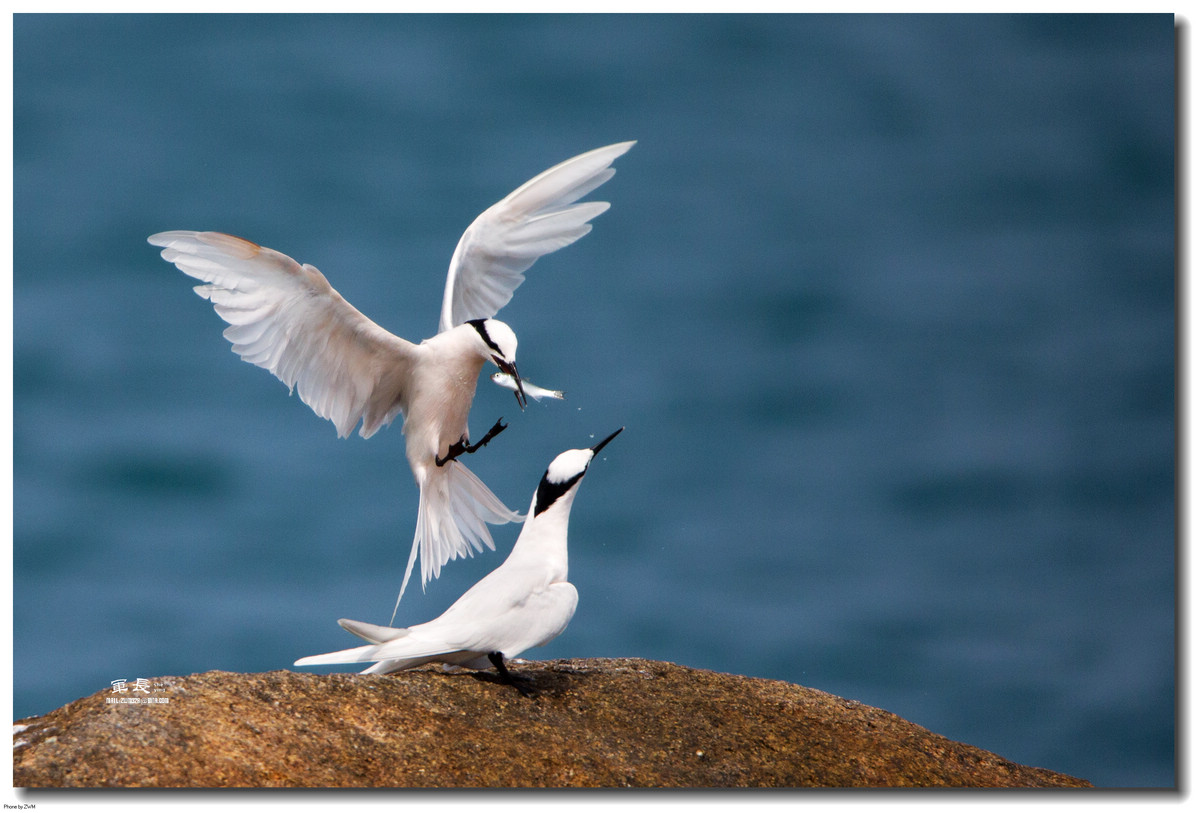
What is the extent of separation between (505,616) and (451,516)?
3.22 feet

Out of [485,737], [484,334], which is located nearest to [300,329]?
[484,334]

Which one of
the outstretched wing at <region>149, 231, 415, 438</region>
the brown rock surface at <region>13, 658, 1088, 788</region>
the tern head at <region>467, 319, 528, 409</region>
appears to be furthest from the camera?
the tern head at <region>467, 319, 528, 409</region>

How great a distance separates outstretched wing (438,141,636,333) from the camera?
4699mm

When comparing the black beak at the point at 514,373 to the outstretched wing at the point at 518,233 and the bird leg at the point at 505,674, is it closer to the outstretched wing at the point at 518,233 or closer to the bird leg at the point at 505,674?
the outstretched wing at the point at 518,233

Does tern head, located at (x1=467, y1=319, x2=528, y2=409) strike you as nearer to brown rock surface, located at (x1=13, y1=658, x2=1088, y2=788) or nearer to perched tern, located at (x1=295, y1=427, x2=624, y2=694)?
perched tern, located at (x1=295, y1=427, x2=624, y2=694)

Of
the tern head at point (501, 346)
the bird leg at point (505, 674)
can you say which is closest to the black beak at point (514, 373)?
the tern head at point (501, 346)

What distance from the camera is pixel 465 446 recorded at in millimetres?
4477

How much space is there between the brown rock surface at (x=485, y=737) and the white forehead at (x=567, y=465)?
71cm

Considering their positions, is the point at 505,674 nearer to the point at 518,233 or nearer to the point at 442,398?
the point at 442,398

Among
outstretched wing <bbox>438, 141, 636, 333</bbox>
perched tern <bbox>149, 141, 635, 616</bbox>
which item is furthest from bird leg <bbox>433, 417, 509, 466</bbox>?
outstretched wing <bbox>438, 141, 636, 333</bbox>

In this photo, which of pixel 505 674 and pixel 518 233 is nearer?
pixel 505 674

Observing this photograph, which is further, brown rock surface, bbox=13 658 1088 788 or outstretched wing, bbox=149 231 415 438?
outstretched wing, bbox=149 231 415 438

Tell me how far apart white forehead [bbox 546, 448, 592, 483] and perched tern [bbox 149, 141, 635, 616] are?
258 millimetres

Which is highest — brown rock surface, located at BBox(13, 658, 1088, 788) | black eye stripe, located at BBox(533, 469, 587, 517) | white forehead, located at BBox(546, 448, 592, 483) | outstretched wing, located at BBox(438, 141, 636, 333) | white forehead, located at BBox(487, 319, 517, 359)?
outstretched wing, located at BBox(438, 141, 636, 333)
